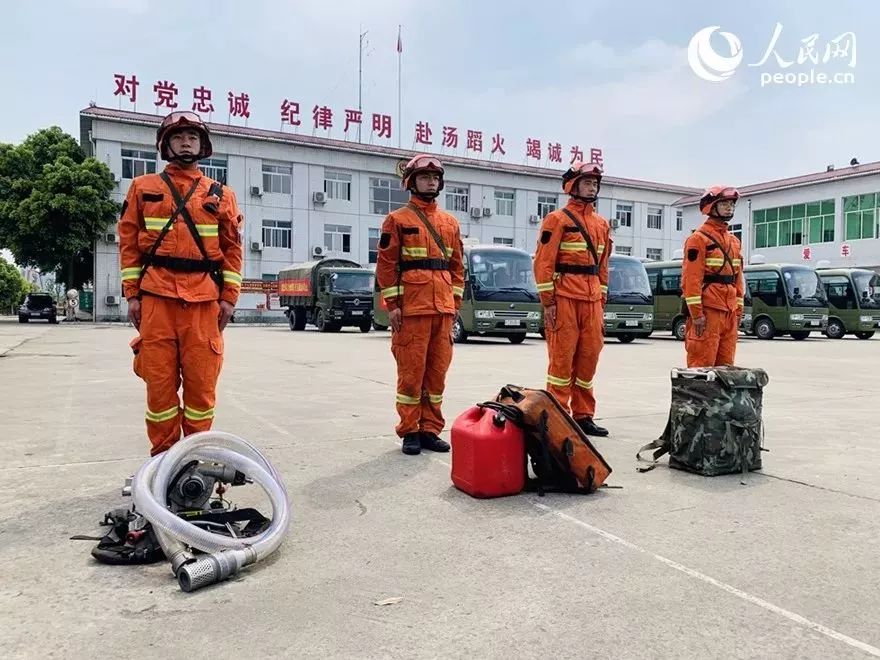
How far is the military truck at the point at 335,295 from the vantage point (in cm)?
2322

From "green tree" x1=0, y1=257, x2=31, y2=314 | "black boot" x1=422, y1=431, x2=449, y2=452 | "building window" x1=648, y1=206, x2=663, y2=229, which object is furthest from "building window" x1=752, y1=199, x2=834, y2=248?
"green tree" x1=0, y1=257, x2=31, y2=314

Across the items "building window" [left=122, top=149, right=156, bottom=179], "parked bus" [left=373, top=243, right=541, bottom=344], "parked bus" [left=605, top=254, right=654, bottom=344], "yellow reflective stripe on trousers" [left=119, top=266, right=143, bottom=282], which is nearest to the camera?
"yellow reflective stripe on trousers" [left=119, top=266, right=143, bottom=282]

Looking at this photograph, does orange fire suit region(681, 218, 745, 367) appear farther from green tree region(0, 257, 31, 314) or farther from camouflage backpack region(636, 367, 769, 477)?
green tree region(0, 257, 31, 314)

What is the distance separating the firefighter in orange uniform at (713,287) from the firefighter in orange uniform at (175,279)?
359 centimetres

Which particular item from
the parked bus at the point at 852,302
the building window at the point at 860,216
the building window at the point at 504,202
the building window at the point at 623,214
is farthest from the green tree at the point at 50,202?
the building window at the point at 860,216

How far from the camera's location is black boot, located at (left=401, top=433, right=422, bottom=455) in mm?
4773

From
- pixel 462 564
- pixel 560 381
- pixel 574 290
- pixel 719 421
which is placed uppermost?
pixel 574 290

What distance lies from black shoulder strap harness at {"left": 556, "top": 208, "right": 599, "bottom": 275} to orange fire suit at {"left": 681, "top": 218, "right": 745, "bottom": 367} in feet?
2.84

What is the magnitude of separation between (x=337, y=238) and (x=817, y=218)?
2475 cm

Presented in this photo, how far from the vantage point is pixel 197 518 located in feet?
9.89

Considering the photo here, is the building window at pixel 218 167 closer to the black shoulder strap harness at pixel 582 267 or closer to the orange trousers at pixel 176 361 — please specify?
the black shoulder strap harness at pixel 582 267

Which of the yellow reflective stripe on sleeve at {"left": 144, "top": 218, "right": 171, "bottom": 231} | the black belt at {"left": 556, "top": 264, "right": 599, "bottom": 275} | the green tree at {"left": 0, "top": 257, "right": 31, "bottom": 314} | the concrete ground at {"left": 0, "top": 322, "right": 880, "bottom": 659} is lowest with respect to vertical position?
the concrete ground at {"left": 0, "top": 322, "right": 880, "bottom": 659}

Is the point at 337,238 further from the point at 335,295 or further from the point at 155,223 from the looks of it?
the point at 155,223

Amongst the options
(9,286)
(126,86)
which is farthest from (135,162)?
(9,286)
